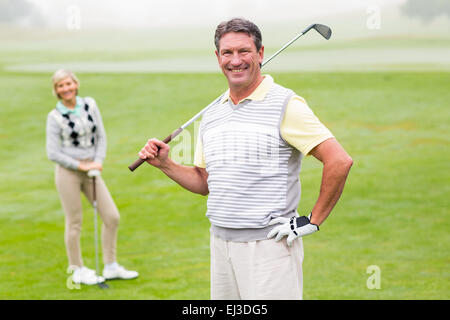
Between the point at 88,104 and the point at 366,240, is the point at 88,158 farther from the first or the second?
the point at 366,240

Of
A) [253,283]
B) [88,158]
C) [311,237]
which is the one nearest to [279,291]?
[253,283]

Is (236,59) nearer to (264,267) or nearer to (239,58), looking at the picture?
(239,58)

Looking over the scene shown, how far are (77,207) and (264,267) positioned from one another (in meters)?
3.82

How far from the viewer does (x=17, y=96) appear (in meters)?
21.5

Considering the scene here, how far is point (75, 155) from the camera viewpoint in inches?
266

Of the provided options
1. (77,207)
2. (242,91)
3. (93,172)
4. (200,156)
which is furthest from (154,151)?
(77,207)

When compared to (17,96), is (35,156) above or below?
Answer: below

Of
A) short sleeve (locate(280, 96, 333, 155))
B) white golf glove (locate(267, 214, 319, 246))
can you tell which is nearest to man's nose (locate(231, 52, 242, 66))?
short sleeve (locate(280, 96, 333, 155))

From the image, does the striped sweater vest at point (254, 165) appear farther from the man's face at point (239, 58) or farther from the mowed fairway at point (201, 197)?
the mowed fairway at point (201, 197)

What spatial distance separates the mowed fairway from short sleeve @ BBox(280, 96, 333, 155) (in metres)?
3.54

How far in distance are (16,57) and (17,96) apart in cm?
913

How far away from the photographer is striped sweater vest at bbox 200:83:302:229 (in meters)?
3.31

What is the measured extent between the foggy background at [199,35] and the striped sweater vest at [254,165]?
818 inches

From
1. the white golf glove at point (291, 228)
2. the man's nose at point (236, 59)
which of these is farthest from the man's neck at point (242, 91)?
the white golf glove at point (291, 228)
